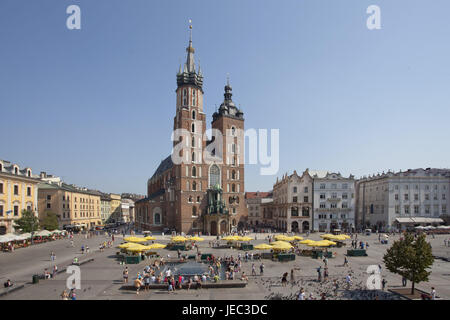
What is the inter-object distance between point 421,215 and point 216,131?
184 ft

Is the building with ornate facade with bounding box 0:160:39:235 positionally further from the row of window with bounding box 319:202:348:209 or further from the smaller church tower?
the row of window with bounding box 319:202:348:209

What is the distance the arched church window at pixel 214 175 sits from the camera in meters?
75.1

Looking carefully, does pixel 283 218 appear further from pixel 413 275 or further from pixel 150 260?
pixel 413 275

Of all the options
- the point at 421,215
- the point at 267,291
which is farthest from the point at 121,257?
the point at 421,215

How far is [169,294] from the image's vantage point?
2258cm

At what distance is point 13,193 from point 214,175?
41.3 metres

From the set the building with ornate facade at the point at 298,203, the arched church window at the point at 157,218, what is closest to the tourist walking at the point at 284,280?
the building with ornate facade at the point at 298,203

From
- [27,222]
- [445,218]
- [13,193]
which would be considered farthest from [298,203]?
[13,193]

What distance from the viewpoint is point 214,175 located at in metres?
75.7

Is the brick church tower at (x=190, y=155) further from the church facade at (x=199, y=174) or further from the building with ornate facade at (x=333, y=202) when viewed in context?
the building with ornate facade at (x=333, y=202)

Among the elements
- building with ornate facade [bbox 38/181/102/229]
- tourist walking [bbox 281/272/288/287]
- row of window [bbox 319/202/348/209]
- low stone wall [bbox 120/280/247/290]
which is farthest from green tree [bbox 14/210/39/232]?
row of window [bbox 319/202/348/209]
